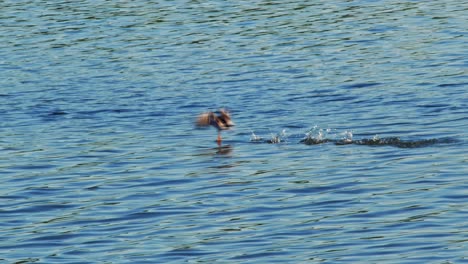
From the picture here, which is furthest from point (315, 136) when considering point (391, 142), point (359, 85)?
point (359, 85)

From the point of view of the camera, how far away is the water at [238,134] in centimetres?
1486

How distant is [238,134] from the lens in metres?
21.9

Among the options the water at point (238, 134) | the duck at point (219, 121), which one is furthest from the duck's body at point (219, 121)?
the water at point (238, 134)

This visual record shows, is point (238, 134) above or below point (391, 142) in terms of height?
below

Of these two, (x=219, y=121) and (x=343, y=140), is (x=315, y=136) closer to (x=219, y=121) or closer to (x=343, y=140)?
(x=343, y=140)

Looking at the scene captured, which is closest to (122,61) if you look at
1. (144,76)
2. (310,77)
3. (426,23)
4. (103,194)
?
(144,76)

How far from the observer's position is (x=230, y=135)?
2189 centimetres

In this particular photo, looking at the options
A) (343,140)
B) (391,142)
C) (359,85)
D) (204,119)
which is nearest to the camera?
(391,142)

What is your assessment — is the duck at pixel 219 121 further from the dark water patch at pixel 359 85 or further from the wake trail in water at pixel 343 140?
the dark water patch at pixel 359 85

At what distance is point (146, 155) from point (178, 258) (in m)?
6.31

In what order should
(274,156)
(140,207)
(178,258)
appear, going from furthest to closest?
(274,156) → (140,207) → (178,258)

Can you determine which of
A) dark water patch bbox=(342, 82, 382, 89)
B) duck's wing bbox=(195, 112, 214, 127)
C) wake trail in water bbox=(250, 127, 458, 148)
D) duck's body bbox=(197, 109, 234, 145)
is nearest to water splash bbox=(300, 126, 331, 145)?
wake trail in water bbox=(250, 127, 458, 148)

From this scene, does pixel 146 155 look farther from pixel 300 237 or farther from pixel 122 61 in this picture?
pixel 122 61

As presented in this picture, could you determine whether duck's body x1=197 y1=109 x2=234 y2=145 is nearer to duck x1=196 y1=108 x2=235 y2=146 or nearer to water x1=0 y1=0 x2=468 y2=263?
duck x1=196 y1=108 x2=235 y2=146
